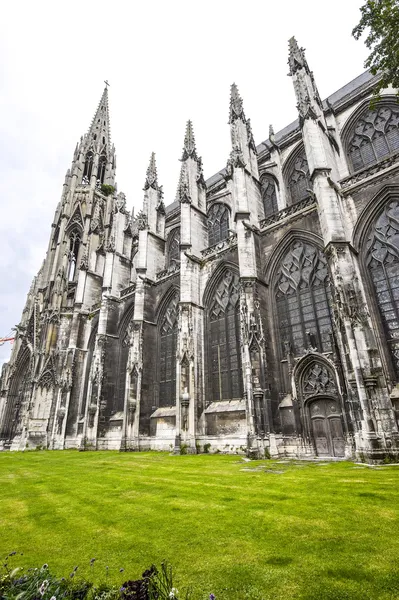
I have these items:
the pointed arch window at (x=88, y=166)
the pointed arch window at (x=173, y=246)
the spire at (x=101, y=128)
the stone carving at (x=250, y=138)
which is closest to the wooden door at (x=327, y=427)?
the stone carving at (x=250, y=138)

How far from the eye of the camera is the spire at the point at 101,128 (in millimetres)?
42312

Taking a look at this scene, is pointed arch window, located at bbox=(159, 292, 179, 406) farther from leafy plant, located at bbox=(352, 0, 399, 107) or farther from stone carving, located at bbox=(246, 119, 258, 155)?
leafy plant, located at bbox=(352, 0, 399, 107)

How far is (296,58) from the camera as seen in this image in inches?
646

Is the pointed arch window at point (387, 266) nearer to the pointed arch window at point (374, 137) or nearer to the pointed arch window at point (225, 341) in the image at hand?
the pointed arch window at point (374, 137)

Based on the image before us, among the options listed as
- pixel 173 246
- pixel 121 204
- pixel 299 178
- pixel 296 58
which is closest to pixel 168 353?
pixel 173 246

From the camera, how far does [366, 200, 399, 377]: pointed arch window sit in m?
11.5

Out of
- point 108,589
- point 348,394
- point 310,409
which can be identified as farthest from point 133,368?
point 108,589

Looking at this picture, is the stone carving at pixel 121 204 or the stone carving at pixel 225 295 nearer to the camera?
the stone carving at pixel 225 295

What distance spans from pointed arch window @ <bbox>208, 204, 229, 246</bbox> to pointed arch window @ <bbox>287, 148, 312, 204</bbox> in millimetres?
4775

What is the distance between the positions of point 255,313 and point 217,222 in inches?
419

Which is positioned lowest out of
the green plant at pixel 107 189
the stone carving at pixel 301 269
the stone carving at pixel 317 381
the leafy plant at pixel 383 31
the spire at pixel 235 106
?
the stone carving at pixel 317 381

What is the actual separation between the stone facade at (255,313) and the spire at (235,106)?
0.31 feet

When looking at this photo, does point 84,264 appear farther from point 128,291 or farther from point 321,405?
point 321,405

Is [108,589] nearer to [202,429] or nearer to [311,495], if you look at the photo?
[311,495]
